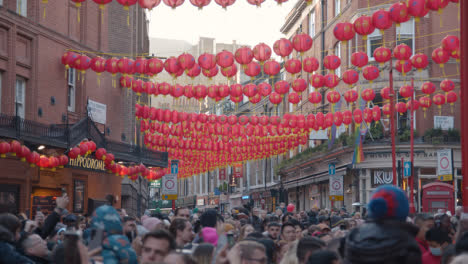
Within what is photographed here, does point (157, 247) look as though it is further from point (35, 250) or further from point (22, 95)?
point (22, 95)

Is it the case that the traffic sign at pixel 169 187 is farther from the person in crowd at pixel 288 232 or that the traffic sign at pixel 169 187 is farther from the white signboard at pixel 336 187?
the person in crowd at pixel 288 232

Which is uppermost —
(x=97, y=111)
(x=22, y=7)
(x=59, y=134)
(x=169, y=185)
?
(x=22, y=7)

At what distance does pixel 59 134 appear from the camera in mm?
22281

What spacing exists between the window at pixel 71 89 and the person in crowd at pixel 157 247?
21.5 meters

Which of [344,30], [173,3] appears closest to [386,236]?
[173,3]

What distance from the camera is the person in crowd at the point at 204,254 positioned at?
6297 mm

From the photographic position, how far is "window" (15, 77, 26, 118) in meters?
22.6

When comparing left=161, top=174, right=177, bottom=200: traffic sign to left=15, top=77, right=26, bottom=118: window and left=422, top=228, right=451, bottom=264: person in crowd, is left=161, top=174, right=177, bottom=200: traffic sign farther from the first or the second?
left=422, top=228, right=451, bottom=264: person in crowd

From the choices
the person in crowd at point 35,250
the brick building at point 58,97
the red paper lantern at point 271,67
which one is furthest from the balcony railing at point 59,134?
the person in crowd at point 35,250

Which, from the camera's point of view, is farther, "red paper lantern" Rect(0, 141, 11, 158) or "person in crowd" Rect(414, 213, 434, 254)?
"red paper lantern" Rect(0, 141, 11, 158)

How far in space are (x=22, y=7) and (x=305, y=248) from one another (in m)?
18.9

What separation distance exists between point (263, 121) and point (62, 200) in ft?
76.6

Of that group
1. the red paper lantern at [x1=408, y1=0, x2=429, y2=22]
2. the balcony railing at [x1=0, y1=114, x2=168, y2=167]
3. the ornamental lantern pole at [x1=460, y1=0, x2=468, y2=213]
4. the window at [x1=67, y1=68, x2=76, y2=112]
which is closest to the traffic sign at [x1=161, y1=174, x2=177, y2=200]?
the balcony railing at [x1=0, y1=114, x2=168, y2=167]

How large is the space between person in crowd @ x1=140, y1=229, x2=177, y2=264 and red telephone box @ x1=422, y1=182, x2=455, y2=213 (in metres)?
21.0
